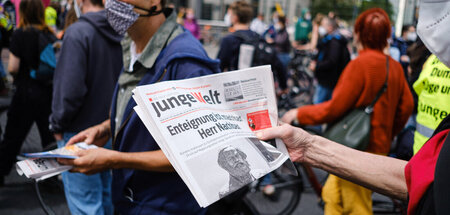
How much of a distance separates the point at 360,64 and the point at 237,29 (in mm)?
2171

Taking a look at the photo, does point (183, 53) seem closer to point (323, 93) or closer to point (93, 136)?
point (93, 136)

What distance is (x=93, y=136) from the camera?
6.85 ft

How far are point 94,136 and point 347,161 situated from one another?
1.36 metres

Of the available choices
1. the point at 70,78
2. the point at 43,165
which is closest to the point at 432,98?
the point at 43,165

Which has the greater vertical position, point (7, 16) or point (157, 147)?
point (157, 147)

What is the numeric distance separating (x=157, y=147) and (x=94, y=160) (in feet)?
0.92

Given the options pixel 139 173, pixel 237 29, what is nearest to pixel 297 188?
pixel 237 29

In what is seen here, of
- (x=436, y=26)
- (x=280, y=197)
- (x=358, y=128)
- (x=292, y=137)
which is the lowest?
(x=280, y=197)

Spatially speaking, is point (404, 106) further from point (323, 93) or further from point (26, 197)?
point (26, 197)

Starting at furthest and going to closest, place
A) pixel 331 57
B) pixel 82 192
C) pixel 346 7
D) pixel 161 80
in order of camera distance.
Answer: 1. pixel 346 7
2. pixel 331 57
3. pixel 82 192
4. pixel 161 80

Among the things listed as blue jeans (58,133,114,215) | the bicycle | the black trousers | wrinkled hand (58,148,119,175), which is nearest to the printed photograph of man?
wrinkled hand (58,148,119,175)

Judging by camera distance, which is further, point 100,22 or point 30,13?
point 30,13

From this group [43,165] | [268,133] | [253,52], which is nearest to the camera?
[268,133]

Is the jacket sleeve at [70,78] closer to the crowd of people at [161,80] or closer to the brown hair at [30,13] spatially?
the crowd of people at [161,80]
